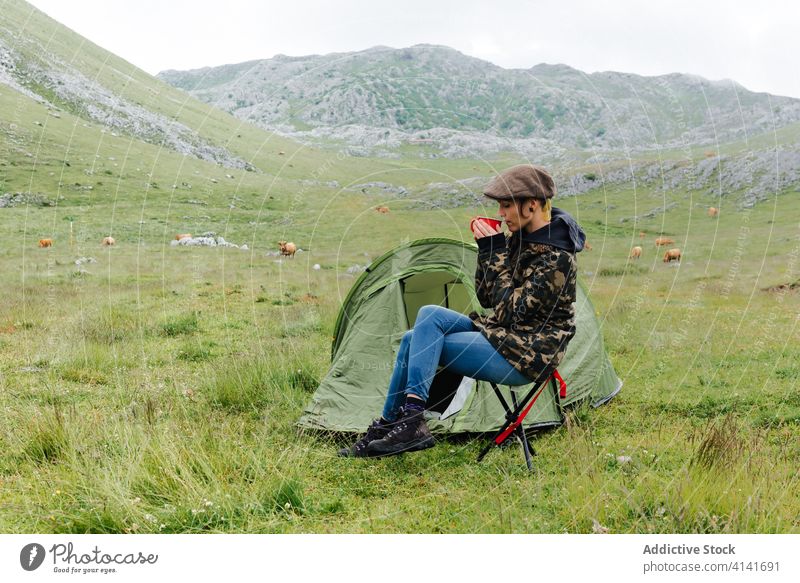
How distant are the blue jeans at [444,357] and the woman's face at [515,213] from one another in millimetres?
919

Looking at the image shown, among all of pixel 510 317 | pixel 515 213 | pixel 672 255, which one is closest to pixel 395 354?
pixel 510 317

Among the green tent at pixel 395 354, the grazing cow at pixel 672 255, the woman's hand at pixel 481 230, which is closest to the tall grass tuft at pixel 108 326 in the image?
the green tent at pixel 395 354

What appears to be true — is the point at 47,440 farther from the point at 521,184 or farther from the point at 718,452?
the point at 718,452

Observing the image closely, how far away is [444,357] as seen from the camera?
532cm

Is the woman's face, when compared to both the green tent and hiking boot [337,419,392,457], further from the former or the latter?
hiking boot [337,419,392,457]

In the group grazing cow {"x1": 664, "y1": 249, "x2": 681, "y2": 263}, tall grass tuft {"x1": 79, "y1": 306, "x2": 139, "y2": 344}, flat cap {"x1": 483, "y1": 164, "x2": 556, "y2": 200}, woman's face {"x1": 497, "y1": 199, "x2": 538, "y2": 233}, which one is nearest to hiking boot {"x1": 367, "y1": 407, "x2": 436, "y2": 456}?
woman's face {"x1": 497, "y1": 199, "x2": 538, "y2": 233}

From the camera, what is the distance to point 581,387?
24.1 feet

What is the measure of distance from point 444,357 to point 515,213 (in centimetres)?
134

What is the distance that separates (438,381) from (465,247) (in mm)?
1615

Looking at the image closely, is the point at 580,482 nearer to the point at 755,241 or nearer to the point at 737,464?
the point at 737,464

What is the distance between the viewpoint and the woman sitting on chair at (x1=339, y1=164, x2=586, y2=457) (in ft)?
16.3

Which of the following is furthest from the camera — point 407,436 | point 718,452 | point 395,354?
point 395,354

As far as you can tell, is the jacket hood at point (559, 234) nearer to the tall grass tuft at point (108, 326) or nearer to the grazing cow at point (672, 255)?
the tall grass tuft at point (108, 326)

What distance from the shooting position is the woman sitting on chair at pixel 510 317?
4980 millimetres
